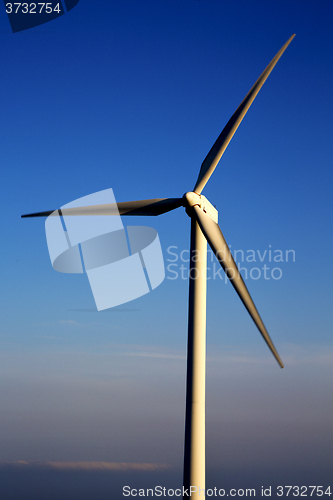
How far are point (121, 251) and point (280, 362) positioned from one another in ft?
36.0

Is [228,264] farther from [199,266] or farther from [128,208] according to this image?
[128,208]

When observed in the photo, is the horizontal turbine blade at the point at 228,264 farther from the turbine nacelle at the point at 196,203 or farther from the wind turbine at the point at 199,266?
the turbine nacelle at the point at 196,203

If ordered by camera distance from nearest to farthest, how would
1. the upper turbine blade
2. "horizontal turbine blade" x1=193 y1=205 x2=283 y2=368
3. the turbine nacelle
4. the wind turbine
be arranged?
"horizontal turbine blade" x1=193 y1=205 x2=283 y2=368, the wind turbine, the turbine nacelle, the upper turbine blade

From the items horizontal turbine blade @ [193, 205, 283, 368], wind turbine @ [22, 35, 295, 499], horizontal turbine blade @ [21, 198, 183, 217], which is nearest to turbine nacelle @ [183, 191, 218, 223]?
wind turbine @ [22, 35, 295, 499]

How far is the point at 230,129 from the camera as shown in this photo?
2556 cm

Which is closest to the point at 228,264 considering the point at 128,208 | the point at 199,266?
the point at 199,266

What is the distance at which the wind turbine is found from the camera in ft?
72.6

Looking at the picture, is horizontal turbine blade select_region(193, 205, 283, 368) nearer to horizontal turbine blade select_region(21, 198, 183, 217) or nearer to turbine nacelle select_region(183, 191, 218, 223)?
turbine nacelle select_region(183, 191, 218, 223)

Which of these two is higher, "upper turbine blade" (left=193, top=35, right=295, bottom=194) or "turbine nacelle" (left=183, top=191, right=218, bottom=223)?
"upper turbine blade" (left=193, top=35, right=295, bottom=194)

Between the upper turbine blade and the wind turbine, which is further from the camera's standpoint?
the upper turbine blade

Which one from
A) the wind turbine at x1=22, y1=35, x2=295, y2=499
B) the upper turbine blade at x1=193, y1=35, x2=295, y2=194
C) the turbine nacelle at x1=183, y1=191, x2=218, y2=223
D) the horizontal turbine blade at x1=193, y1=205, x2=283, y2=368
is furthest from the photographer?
the upper turbine blade at x1=193, y1=35, x2=295, y2=194

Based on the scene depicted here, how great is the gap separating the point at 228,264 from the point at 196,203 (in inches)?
155

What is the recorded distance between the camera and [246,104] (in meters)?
25.5

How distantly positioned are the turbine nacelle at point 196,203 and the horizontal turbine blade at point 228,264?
0.28 meters
